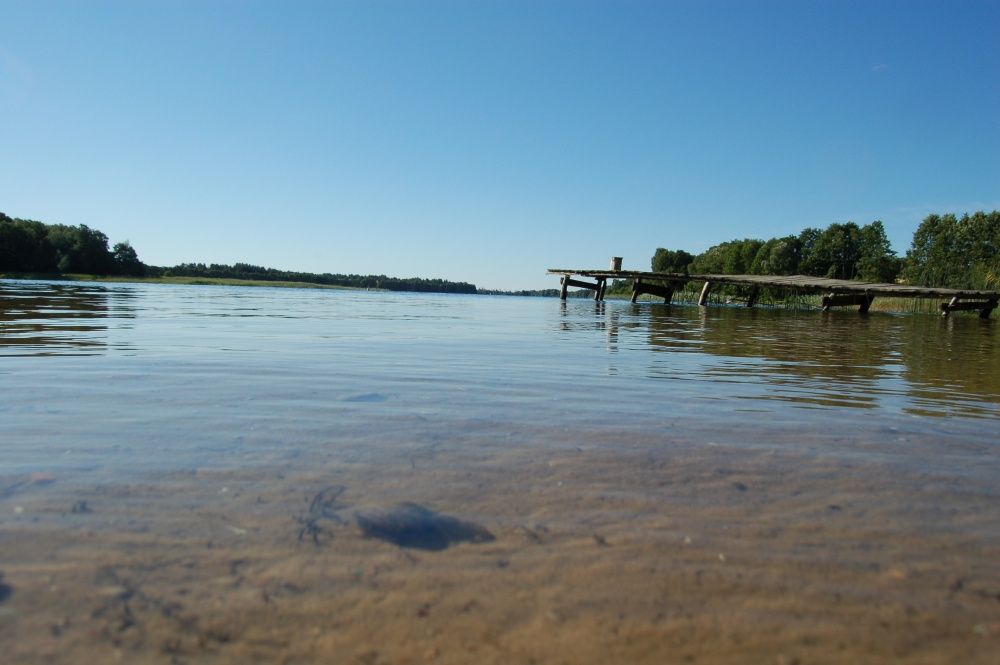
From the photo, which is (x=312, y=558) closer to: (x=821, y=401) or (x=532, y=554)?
(x=532, y=554)

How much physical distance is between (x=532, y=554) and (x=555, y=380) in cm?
429

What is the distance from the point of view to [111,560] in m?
1.99

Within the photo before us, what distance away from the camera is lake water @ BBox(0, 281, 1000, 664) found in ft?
5.39

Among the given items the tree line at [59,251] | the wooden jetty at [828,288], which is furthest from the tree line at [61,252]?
the wooden jetty at [828,288]

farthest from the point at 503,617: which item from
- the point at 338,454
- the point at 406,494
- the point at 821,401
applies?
the point at 821,401

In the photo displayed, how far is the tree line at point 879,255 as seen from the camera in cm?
6350

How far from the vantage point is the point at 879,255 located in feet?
290

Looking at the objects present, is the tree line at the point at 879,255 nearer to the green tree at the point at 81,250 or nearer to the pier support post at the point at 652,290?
the pier support post at the point at 652,290

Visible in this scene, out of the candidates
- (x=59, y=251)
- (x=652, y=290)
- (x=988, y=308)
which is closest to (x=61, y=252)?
(x=59, y=251)

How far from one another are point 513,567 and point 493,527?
326 mm

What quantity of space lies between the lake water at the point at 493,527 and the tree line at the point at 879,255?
1826 inches

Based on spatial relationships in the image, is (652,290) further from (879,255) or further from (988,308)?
Result: (879,255)

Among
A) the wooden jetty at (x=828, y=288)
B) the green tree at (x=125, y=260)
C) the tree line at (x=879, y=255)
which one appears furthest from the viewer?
the green tree at (x=125, y=260)

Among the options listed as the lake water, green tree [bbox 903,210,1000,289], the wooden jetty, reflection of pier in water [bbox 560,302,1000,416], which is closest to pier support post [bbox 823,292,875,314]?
the wooden jetty
